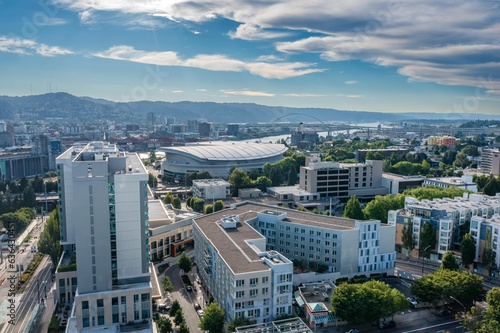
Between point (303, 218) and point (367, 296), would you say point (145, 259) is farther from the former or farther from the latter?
point (303, 218)

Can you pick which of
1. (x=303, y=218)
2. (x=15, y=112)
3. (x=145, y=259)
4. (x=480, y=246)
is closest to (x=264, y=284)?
(x=145, y=259)

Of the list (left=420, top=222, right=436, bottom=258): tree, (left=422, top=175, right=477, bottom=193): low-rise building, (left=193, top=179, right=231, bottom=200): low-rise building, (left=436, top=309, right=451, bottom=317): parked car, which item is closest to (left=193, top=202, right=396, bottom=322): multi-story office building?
(left=420, top=222, right=436, bottom=258): tree

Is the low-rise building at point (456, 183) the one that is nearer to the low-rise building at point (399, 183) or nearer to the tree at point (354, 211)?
the low-rise building at point (399, 183)

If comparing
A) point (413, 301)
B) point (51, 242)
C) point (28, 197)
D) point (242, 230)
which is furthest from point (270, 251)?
point (28, 197)

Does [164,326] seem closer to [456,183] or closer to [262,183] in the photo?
[262,183]

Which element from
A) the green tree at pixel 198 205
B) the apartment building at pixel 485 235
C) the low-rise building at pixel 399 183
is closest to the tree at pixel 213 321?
the apartment building at pixel 485 235
